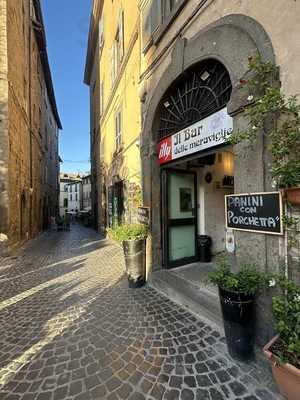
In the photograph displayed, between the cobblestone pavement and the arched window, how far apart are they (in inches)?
129

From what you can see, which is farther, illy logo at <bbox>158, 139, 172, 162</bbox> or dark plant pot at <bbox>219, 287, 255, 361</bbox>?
illy logo at <bbox>158, 139, 172, 162</bbox>

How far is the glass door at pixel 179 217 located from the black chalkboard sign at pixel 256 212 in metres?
2.37

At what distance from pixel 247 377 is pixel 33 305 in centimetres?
348

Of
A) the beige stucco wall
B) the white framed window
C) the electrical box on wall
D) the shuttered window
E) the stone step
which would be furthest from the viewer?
the white framed window

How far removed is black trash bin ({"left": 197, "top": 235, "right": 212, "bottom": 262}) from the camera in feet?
18.6

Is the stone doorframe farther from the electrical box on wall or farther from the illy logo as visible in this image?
the illy logo

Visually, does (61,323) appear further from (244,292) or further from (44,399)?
(244,292)

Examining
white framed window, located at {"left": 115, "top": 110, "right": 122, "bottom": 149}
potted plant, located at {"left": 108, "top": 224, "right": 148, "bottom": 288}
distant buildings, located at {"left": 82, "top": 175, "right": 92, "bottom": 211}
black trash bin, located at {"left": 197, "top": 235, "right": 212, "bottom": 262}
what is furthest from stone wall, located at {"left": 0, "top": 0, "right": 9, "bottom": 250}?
distant buildings, located at {"left": 82, "top": 175, "right": 92, "bottom": 211}

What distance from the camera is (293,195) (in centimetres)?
219

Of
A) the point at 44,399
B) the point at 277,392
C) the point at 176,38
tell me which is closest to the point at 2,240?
the point at 44,399

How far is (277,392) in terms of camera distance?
7.06 feet

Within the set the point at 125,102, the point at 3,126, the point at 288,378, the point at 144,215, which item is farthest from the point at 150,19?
the point at 288,378

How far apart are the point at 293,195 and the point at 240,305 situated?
1.21 meters

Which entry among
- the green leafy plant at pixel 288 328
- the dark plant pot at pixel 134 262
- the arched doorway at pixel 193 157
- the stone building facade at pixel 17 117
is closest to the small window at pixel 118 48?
the stone building facade at pixel 17 117
